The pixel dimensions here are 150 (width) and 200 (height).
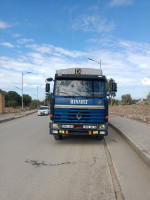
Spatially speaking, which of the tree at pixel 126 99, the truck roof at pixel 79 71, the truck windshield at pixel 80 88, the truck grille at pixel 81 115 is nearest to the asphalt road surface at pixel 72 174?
the truck grille at pixel 81 115

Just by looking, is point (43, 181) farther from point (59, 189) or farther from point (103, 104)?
point (103, 104)

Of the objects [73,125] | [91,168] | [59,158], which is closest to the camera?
[91,168]

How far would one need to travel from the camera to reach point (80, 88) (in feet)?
28.0

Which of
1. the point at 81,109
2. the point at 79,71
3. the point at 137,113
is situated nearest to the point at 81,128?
the point at 81,109

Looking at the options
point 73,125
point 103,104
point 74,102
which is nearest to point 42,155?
point 73,125

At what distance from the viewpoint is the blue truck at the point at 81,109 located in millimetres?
8250

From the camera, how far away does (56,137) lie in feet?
30.9

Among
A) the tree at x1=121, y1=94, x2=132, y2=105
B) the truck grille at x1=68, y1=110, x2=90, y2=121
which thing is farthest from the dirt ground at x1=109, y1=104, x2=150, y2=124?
the tree at x1=121, y1=94, x2=132, y2=105

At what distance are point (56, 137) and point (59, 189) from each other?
537 cm

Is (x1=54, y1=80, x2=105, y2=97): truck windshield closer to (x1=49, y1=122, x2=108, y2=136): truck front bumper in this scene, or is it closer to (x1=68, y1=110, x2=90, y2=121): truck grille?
(x1=68, y1=110, x2=90, y2=121): truck grille

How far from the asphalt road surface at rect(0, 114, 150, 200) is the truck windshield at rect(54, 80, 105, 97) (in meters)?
2.25

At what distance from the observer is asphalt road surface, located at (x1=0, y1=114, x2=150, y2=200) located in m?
3.89

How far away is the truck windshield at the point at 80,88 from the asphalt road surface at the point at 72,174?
2254mm

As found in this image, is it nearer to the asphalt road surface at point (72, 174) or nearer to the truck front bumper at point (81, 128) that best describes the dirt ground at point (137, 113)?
the truck front bumper at point (81, 128)
